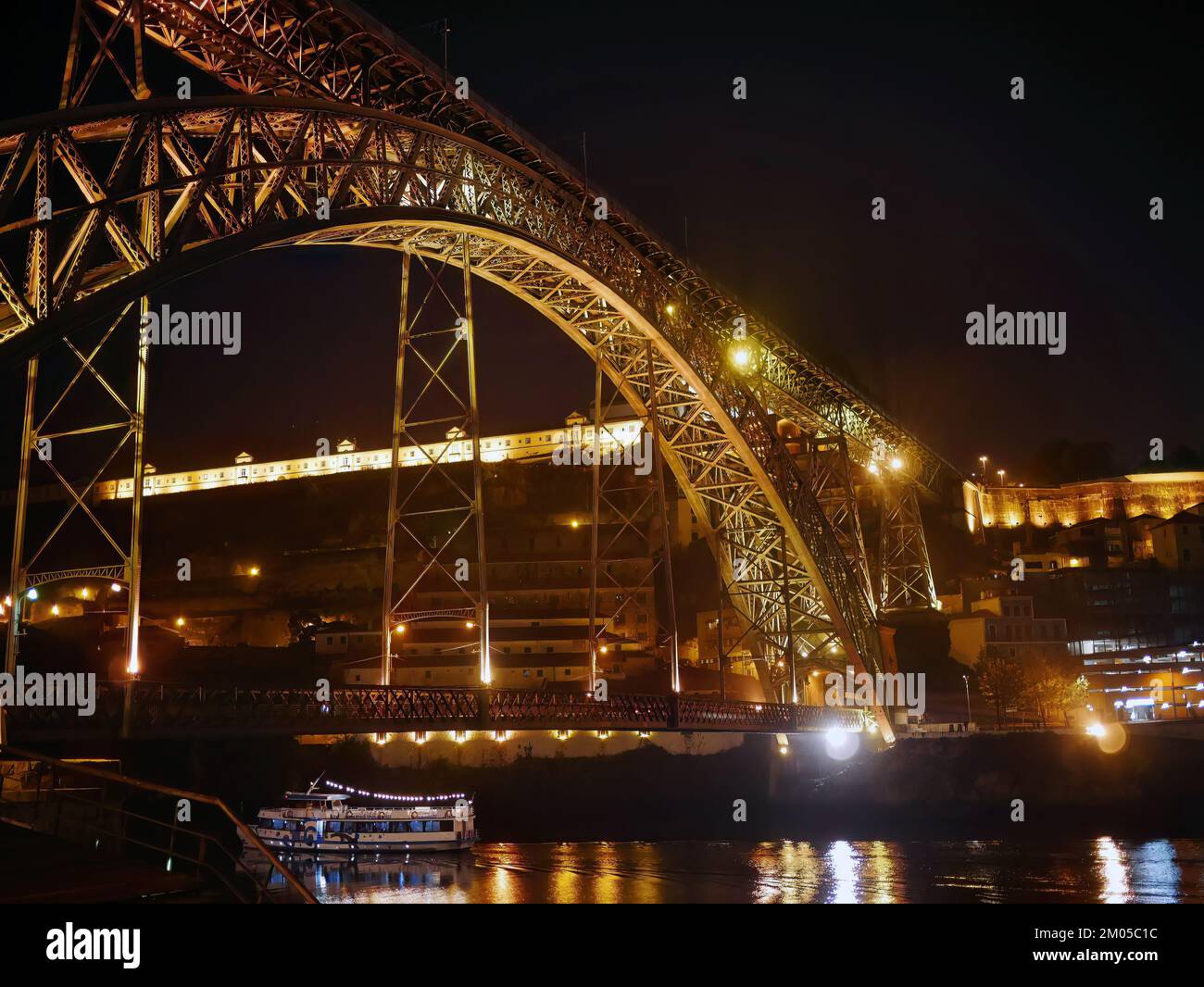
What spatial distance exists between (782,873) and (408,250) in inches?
660

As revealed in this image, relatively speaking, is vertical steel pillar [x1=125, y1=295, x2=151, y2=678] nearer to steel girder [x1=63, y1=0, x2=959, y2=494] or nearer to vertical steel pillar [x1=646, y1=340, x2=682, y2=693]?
steel girder [x1=63, y1=0, x2=959, y2=494]

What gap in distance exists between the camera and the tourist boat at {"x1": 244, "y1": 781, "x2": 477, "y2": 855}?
102 feet

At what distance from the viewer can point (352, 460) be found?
307ft

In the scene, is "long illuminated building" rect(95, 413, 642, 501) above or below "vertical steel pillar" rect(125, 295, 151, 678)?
above

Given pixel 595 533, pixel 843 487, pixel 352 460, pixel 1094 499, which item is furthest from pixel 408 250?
pixel 1094 499

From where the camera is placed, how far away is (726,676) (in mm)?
40875

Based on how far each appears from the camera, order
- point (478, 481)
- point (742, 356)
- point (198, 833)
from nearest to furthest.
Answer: point (198, 833) → point (478, 481) → point (742, 356)

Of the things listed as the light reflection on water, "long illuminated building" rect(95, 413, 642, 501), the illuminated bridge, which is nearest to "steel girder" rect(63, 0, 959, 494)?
the illuminated bridge

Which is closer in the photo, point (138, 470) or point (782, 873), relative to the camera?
point (138, 470)

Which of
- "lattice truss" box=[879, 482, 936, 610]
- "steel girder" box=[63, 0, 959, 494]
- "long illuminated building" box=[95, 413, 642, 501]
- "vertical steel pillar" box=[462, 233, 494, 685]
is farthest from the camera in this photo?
"long illuminated building" box=[95, 413, 642, 501]

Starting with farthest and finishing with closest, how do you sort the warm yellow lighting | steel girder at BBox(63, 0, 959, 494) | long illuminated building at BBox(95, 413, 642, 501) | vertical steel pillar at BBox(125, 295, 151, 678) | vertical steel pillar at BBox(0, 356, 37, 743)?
long illuminated building at BBox(95, 413, 642, 501), the warm yellow lighting, steel girder at BBox(63, 0, 959, 494), vertical steel pillar at BBox(125, 295, 151, 678), vertical steel pillar at BBox(0, 356, 37, 743)

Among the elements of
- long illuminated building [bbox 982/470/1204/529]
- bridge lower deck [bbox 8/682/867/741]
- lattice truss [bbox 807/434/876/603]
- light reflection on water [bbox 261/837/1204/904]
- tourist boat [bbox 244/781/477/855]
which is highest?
long illuminated building [bbox 982/470/1204/529]

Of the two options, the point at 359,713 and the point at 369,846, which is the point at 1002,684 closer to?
the point at 369,846

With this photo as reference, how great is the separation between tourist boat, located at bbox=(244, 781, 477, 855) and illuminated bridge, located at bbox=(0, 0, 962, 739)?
7.17 metres
